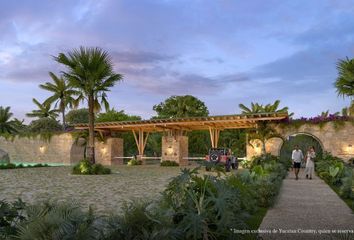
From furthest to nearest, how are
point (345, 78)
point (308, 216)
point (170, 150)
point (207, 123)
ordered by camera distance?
point (170, 150)
point (207, 123)
point (345, 78)
point (308, 216)

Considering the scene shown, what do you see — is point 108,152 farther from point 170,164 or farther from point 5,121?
point 5,121

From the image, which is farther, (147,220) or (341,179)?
(341,179)

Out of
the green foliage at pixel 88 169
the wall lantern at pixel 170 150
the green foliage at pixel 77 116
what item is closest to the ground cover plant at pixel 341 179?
the green foliage at pixel 88 169

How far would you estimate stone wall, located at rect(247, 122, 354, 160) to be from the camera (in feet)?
78.5

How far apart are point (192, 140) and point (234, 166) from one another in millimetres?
19745

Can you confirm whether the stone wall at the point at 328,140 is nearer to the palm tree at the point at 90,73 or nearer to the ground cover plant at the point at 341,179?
the ground cover plant at the point at 341,179

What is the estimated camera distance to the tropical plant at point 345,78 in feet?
61.8

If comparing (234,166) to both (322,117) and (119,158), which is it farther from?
(119,158)

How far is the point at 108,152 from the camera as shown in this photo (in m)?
31.7

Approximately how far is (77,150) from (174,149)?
10048 millimetres

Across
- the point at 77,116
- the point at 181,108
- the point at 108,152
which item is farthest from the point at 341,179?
the point at 77,116

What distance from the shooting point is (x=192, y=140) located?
1743 inches

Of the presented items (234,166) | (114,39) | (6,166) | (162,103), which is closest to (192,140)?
(162,103)

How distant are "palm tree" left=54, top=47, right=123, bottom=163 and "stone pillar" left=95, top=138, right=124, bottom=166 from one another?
11.5 meters
